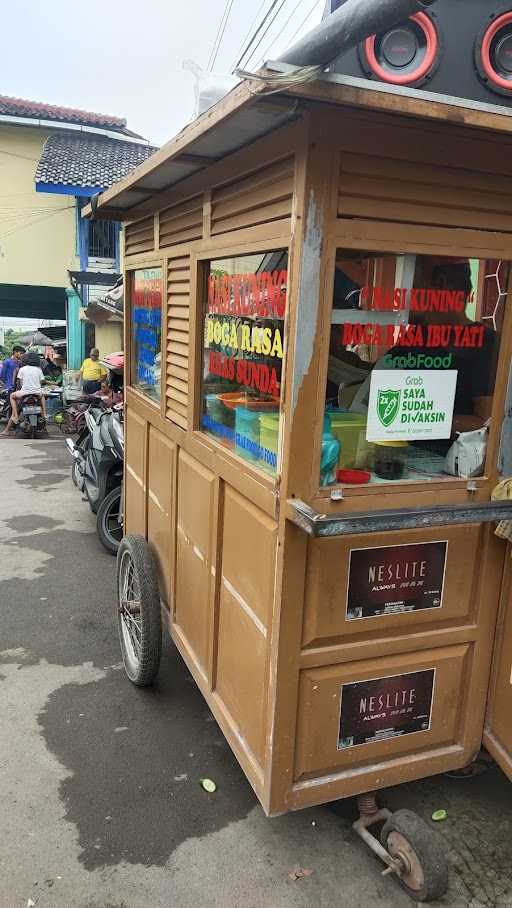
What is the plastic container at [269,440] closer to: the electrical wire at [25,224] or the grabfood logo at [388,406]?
the grabfood logo at [388,406]

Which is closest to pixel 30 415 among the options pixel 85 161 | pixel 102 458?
pixel 85 161

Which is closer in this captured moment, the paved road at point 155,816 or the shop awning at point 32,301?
the paved road at point 155,816

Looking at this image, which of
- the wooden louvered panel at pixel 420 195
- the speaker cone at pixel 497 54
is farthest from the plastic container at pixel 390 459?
the speaker cone at pixel 497 54

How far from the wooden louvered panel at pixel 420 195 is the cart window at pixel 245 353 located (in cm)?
27

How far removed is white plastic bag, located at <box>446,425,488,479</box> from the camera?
2150mm

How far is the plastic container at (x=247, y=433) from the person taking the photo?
7.47 ft

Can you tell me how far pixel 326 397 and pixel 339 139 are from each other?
69cm

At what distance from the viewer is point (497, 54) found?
1.84m

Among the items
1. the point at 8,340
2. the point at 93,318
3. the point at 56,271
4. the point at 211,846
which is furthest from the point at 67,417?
the point at 8,340

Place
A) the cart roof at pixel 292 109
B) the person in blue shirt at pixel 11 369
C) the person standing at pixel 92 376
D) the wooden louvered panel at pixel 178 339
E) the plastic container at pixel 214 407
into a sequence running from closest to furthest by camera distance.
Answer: the cart roof at pixel 292 109
the plastic container at pixel 214 407
the wooden louvered panel at pixel 178 339
the person standing at pixel 92 376
the person in blue shirt at pixel 11 369

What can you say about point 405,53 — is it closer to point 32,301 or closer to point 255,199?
point 255,199

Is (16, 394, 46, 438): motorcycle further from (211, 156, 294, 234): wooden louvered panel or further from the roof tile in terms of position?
(211, 156, 294, 234): wooden louvered panel

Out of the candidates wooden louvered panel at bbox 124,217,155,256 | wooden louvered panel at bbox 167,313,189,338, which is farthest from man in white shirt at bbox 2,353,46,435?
wooden louvered panel at bbox 167,313,189,338

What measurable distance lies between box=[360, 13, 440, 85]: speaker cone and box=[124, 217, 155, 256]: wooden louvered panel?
1820 mm
